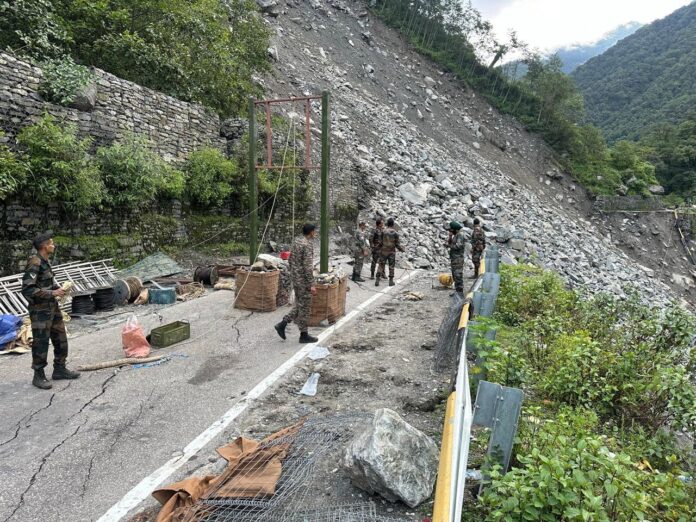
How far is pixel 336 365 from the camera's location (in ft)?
17.5

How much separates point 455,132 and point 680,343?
34.0 m

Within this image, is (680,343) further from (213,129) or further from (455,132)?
(455,132)

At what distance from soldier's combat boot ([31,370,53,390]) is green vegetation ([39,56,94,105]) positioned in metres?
6.91

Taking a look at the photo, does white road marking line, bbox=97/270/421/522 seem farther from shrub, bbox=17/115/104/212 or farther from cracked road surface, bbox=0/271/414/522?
shrub, bbox=17/115/104/212

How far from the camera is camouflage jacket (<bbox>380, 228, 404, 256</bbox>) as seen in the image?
35.6 feet

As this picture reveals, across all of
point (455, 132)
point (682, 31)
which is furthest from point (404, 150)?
point (682, 31)

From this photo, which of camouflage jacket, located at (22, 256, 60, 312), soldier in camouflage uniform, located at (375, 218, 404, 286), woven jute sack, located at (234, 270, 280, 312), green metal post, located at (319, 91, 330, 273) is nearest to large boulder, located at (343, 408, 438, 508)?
camouflage jacket, located at (22, 256, 60, 312)

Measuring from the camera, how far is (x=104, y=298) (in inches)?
303

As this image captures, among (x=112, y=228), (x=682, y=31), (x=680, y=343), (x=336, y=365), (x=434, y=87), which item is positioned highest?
(x=682, y=31)

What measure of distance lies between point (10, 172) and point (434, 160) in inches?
883

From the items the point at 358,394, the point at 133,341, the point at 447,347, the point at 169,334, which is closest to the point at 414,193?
the point at 447,347

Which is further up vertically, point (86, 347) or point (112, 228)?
point (112, 228)

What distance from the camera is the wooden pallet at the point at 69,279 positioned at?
684 cm

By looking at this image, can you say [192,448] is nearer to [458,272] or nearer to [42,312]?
[42,312]
